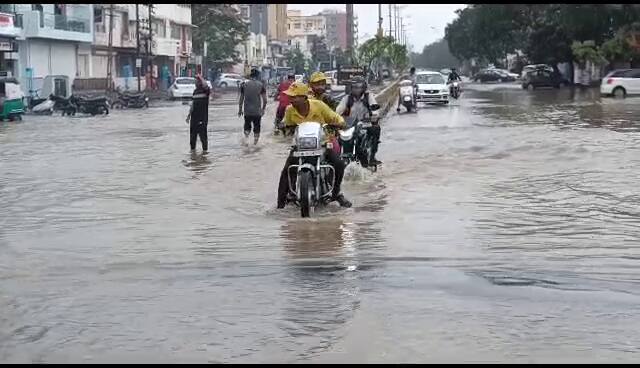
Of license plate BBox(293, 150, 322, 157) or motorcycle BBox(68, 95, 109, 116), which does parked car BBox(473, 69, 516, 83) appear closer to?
motorcycle BBox(68, 95, 109, 116)

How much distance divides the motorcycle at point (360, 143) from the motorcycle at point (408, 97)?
2027 cm

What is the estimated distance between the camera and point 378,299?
22.7ft

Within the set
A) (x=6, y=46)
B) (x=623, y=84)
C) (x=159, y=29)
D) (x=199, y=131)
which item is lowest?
(x=199, y=131)

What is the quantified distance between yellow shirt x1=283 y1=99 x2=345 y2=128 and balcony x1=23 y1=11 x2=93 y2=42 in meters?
44.2

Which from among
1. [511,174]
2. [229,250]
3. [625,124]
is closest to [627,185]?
[511,174]

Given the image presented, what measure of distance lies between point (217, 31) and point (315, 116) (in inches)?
3550

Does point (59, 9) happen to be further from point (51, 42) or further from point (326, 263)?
point (326, 263)

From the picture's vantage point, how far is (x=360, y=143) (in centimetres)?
1495

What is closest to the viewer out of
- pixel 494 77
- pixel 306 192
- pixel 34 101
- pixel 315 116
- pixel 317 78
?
pixel 306 192

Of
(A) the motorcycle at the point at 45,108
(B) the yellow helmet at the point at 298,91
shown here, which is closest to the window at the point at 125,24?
(A) the motorcycle at the point at 45,108

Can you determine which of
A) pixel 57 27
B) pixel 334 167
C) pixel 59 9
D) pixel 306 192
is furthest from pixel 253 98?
pixel 59 9

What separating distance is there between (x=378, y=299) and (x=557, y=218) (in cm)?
460

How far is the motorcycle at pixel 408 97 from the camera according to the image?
3553cm

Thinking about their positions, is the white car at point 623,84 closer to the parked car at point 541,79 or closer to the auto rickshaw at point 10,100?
the parked car at point 541,79
